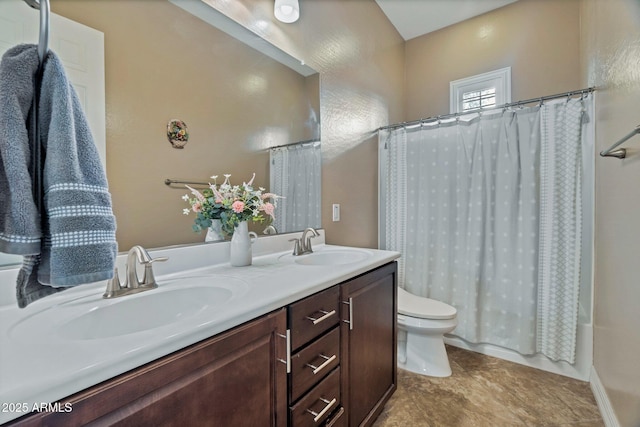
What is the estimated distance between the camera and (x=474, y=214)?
2.12 m

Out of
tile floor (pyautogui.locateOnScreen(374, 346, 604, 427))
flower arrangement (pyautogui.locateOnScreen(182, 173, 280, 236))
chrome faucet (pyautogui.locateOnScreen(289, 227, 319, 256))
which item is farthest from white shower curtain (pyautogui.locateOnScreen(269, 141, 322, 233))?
tile floor (pyautogui.locateOnScreen(374, 346, 604, 427))

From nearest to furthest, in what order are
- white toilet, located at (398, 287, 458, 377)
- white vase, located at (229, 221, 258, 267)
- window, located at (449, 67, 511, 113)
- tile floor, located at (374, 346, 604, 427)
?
1. white vase, located at (229, 221, 258, 267)
2. tile floor, located at (374, 346, 604, 427)
3. white toilet, located at (398, 287, 458, 377)
4. window, located at (449, 67, 511, 113)

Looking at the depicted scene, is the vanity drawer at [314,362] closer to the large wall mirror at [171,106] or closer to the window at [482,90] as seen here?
the large wall mirror at [171,106]

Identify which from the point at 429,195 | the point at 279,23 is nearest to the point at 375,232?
the point at 429,195

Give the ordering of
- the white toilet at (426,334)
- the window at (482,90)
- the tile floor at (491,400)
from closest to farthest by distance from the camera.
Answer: the tile floor at (491,400) < the white toilet at (426,334) < the window at (482,90)

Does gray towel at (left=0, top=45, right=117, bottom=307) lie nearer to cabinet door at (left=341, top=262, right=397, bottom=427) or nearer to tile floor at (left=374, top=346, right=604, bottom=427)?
cabinet door at (left=341, top=262, right=397, bottom=427)

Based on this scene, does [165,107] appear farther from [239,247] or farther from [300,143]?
[300,143]

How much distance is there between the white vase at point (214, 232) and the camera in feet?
4.06

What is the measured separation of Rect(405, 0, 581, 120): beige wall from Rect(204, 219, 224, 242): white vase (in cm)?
249

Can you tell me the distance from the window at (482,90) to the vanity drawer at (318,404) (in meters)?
2.36

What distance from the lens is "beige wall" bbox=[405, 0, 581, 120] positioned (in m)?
2.27

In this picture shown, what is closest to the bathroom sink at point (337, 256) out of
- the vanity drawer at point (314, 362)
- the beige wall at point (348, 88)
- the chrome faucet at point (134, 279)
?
the beige wall at point (348, 88)

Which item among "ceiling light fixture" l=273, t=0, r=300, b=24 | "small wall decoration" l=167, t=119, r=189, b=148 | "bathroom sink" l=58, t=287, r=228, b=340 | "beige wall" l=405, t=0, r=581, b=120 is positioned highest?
"beige wall" l=405, t=0, r=581, b=120

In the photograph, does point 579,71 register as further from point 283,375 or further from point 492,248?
point 283,375
